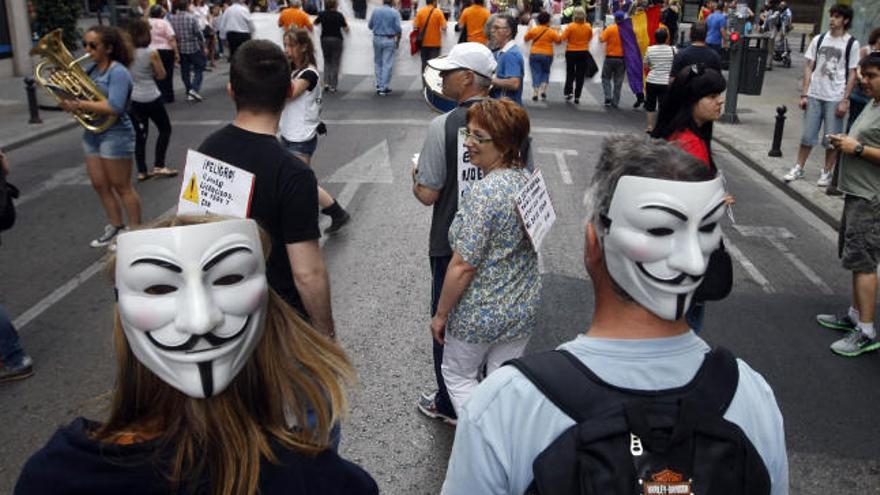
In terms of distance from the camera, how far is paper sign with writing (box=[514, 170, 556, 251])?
3627 millimetres

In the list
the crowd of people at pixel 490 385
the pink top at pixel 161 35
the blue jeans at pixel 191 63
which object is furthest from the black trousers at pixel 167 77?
the crowd of people at pixel 490 385

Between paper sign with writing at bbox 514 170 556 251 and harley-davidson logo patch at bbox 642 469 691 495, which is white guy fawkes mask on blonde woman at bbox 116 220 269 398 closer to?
harley-davidson logo patch at bbox 642 469 691 495

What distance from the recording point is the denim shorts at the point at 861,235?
217 inches

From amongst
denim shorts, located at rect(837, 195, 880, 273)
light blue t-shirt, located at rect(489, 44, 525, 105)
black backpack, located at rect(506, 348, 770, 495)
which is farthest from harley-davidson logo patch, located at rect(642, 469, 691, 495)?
light blue t-shirt, located at rect(489, 44, 525, 105)

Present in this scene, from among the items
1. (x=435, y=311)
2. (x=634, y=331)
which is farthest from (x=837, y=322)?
(x=634, y=331)

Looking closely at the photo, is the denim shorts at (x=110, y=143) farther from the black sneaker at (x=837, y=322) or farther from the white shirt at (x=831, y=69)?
the white shirt at (x=831, y=69)

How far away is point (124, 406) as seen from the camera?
1.84 m

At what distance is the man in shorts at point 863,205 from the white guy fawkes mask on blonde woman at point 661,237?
13.7 feet

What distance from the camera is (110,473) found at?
1.65 metres

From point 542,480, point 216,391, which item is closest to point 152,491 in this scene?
point 216,391

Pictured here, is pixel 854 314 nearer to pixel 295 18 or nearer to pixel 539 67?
pixel 539 67

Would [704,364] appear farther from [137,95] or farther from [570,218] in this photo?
[137,95]

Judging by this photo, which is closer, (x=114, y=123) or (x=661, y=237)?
(x=661, y=237)

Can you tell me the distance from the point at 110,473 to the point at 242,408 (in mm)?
305
